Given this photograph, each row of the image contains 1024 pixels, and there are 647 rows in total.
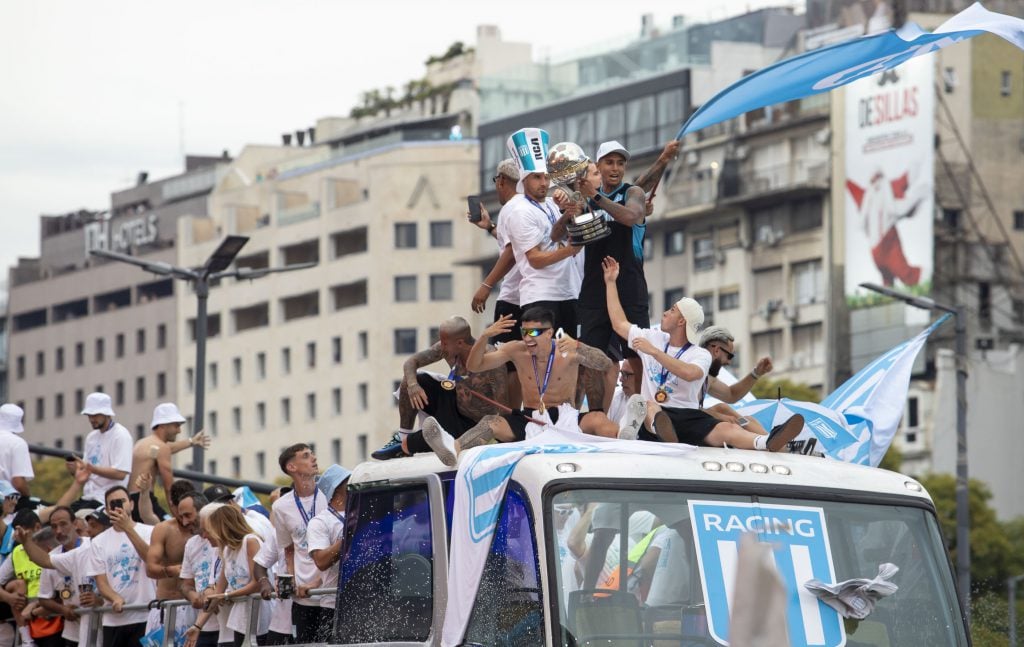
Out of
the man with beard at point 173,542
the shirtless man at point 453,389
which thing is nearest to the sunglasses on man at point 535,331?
the shirtless man at point 453,389

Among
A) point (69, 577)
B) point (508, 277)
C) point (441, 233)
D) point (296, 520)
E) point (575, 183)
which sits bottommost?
point (69, 577)

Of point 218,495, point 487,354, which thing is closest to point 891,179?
point 218,495

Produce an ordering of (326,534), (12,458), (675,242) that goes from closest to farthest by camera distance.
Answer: (326,534) < (12,458) < (675,242)

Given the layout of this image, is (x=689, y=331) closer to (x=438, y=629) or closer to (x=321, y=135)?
(x=438, y=629)

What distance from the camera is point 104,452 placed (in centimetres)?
1905

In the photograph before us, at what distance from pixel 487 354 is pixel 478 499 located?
6.31ft

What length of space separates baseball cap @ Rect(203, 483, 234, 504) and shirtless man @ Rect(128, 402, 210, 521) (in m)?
2.01

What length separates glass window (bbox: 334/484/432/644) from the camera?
12.1 metres

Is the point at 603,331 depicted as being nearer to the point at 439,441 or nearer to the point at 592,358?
the point at 592,358

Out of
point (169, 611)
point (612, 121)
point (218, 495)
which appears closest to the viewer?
point (169, 611)

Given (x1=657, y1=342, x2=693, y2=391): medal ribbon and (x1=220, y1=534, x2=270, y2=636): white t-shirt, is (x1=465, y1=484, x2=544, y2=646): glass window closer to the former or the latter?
(x1=657, y1=342, x2=693, y2=391): medal ribbon

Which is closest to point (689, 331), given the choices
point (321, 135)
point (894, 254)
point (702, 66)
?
point (894, 254)

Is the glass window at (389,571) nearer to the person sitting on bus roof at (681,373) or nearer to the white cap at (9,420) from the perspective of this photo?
the person sitting on bus roof at (681,373)

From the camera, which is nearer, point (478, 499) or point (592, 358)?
point (478, 499)
